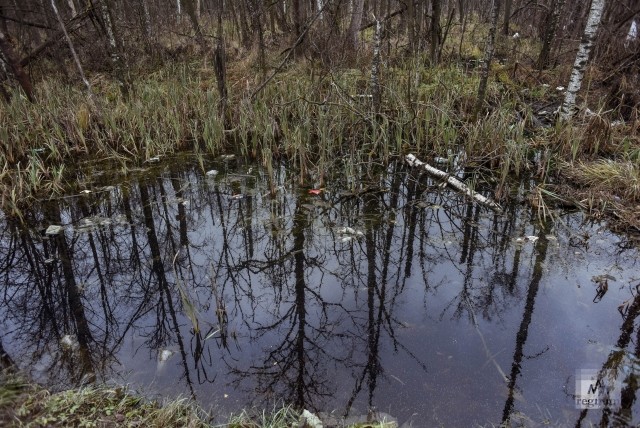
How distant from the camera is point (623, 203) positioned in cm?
395

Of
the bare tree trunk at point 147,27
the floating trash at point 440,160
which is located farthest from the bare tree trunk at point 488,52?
Answer: the bare tree trunk at point 147,27

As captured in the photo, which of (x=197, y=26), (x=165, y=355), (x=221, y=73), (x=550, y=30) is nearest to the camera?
(x=165, y=355)

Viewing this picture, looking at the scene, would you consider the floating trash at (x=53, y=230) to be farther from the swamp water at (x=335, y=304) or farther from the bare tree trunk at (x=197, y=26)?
the bare tree trunk at (x=197, y=26)

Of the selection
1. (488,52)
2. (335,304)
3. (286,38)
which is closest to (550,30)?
(488,52)

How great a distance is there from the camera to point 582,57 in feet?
16.7

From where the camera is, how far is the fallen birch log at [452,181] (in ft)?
13.7

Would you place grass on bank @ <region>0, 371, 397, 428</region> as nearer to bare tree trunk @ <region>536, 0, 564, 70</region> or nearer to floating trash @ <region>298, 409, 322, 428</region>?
floating trash @ <region>298, 409, 322, 428</region>

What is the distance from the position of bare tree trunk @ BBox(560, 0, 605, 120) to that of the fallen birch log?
6.26 feet

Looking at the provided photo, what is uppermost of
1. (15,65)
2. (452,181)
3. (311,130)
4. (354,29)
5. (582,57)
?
(354,29)

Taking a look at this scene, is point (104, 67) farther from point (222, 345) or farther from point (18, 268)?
point (222, 345)

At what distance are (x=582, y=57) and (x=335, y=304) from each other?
4483 mm

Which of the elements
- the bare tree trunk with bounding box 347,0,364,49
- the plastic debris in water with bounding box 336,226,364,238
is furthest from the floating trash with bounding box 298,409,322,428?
the bare tree trunk with bounding box 347,0,364,49

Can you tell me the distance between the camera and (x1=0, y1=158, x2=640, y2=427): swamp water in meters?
2.38

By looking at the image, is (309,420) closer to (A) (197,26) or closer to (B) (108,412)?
(B) (108,412)
